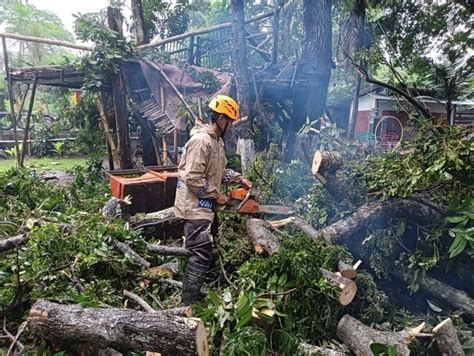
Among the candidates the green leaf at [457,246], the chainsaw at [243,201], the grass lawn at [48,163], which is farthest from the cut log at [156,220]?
the grass lawn at [48,163]

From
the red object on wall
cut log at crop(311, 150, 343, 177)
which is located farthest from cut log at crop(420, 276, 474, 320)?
the red object on wall

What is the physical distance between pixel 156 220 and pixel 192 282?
1.75 m

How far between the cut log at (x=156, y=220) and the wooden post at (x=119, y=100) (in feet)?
11.1

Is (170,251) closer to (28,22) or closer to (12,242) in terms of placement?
(12,242)

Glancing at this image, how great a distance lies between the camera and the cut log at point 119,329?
2.24 m

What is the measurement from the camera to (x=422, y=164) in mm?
3676

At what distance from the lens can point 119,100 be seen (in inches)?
308

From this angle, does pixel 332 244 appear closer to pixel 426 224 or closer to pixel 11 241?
pixel 426 224

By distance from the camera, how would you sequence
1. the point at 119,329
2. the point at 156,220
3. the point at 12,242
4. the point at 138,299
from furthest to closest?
the point at 156,220 < the point at 12,242 < the point at 138,299 < the point at 119,329

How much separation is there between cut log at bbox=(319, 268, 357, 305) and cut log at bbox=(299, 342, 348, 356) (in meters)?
0.42

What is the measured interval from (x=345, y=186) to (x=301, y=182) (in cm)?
120

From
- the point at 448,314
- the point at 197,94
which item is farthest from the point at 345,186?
the point at 197,94

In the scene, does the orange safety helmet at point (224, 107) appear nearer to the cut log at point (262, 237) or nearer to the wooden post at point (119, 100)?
the cut log at point (262, 237)

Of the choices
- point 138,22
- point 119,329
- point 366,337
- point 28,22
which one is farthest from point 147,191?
point 28,22
